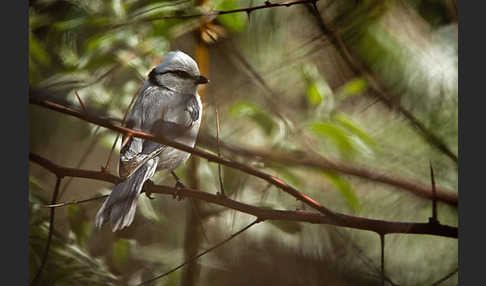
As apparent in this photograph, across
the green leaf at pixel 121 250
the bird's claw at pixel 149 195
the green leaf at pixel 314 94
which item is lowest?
the green leaf at pixel 121 250

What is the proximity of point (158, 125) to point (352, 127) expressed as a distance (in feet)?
1.76

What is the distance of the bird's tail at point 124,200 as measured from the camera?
5.11 ft

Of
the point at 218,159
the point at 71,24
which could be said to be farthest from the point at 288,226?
the point at 71,24

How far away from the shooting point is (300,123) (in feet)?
5.10

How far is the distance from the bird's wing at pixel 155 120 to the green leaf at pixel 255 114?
11cm

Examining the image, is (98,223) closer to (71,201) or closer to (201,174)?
(71,201)

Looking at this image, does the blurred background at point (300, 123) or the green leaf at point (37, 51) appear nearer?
the blurred background at point (300, 123)

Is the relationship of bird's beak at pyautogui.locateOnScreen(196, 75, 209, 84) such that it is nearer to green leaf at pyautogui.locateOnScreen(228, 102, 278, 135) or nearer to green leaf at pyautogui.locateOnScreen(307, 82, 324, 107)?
green leaf at pyautogui.locateOnScreen(228, 102, 278, 135)

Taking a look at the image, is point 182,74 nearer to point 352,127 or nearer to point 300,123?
point 300,123

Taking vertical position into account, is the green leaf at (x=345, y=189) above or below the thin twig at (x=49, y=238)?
above

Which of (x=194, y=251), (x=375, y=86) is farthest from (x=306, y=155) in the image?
(x=194, y=251)

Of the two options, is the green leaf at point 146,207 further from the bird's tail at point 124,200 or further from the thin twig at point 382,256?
the thin twig at point 382,256

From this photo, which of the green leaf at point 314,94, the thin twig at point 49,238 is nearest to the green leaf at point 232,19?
the green leaf at point 314,94

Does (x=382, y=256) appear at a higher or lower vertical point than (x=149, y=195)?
lower
